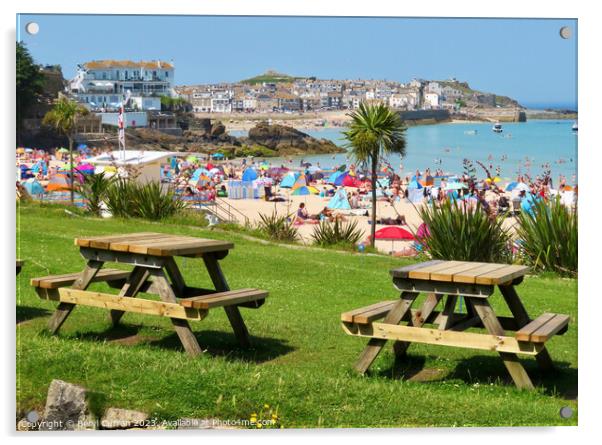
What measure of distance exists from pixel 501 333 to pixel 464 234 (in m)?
3.29

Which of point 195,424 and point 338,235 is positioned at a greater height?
point 338,235

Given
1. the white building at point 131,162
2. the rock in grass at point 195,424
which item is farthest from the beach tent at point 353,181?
the rock in grass at point 195,424

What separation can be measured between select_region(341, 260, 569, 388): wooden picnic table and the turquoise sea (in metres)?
1.07

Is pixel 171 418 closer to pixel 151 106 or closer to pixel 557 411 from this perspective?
pixel 557 411

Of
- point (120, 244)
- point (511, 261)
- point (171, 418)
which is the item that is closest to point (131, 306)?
point (120, 244)

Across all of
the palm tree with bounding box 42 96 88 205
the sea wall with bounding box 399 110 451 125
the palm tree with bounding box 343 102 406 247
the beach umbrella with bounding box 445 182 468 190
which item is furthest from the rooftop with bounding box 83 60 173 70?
the beach umbrella with bounding box 445 182 468 190

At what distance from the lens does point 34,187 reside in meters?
10.4

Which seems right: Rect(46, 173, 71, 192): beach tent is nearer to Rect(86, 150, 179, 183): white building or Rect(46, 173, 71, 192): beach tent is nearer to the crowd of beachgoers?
the crowd of beachgoers

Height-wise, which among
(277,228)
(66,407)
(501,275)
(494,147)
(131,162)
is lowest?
(66,407)

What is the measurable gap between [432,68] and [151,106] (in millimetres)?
2429

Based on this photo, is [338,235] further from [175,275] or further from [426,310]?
[426,310]

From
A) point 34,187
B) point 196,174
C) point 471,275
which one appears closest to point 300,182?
point 196,174

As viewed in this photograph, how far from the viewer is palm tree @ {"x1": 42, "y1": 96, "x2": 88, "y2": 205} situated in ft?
25.5

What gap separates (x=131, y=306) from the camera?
7.23 m
